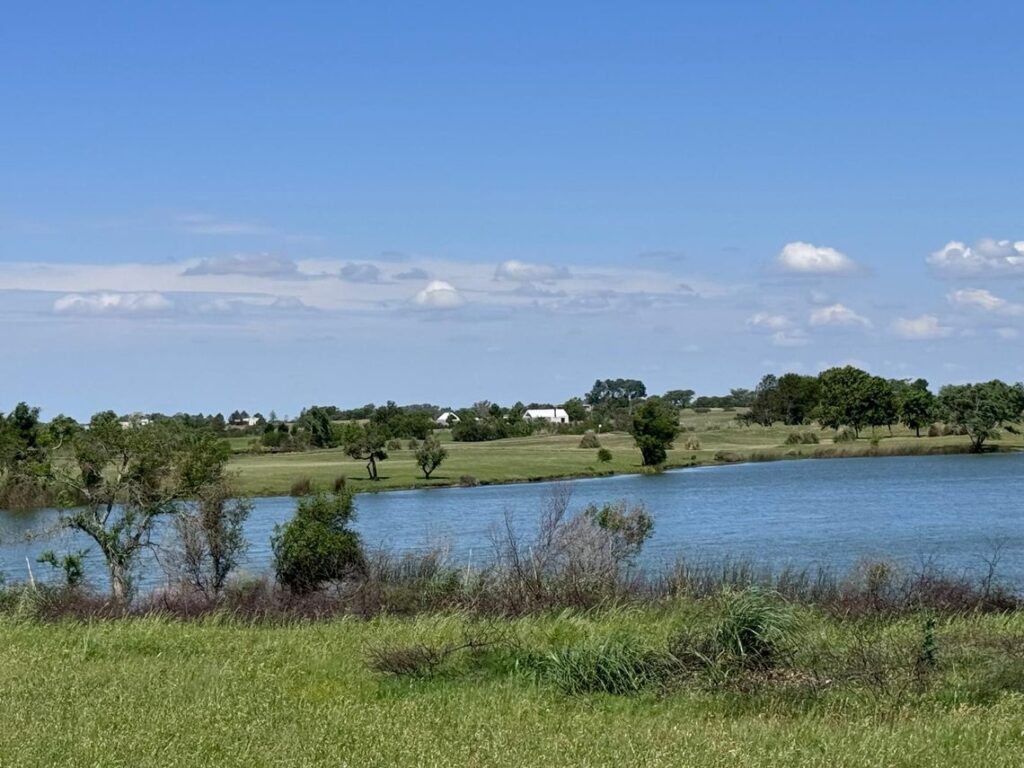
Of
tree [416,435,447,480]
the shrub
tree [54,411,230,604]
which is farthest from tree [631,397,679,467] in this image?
tree [54,411,230,604]

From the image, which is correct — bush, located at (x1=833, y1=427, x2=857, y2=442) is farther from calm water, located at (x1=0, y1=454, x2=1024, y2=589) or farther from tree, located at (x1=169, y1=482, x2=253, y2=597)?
tree, located at (x1=169, y1=482, x2=253, y2=597)

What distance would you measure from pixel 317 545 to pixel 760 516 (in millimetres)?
30188

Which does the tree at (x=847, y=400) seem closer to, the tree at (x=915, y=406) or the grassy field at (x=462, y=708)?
the tree at (x=915, y=406)

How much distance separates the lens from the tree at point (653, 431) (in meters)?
110

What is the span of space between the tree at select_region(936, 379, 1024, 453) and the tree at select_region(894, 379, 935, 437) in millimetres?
13859

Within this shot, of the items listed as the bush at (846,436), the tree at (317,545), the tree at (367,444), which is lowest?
the tree at (317,545)

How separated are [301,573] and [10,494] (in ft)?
124

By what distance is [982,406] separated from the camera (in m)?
121

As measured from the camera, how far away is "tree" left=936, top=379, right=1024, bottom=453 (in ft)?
390

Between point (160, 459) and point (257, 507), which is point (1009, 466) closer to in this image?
point (257, 507)

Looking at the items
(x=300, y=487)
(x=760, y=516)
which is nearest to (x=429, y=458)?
(x=300, y=487)

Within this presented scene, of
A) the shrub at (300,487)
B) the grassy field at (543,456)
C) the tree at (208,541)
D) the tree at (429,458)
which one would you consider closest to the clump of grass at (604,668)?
the tree at (208,541)

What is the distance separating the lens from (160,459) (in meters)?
36.8

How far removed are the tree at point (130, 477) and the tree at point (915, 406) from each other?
115518 millimetres
